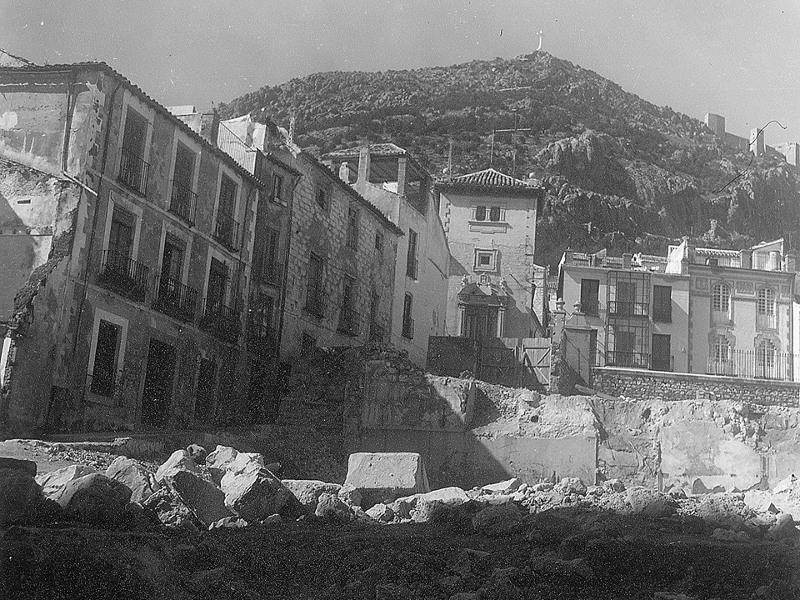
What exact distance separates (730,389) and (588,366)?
7120 millimetres

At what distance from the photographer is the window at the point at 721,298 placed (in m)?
51.2

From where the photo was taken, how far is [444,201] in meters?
53.5

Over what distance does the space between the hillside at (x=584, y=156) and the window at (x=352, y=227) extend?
27.3 metres

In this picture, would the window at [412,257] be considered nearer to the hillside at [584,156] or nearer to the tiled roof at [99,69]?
the tiled roof at [99,69]

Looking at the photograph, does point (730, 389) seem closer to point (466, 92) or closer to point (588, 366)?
point (588, 366)

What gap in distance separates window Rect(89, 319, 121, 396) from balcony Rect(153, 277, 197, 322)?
187cm

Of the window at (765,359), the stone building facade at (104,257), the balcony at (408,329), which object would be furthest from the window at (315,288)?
the window at (765,359)

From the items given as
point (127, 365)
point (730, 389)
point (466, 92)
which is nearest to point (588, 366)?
point (730, 389)

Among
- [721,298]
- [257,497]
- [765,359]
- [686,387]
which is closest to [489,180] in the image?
[721,298]

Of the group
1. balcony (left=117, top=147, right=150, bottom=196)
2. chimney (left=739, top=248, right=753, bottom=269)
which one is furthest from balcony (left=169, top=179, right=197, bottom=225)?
chimney (left=739, top=248, right=753, bottom=269)

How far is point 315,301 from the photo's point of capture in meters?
33.5

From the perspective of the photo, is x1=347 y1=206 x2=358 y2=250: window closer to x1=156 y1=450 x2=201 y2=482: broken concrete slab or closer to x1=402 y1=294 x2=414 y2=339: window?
x1=402 y1=294 x2=414 y2=339: window

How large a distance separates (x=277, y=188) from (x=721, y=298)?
28.5m

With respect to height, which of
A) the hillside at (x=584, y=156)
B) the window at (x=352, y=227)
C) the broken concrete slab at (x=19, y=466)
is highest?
the hillside at (x=584, y=156)
